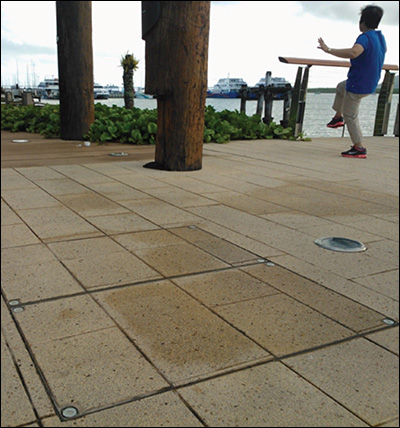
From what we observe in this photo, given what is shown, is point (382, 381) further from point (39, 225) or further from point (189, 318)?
point (39, 225)

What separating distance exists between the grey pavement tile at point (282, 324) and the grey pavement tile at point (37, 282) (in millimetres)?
1001

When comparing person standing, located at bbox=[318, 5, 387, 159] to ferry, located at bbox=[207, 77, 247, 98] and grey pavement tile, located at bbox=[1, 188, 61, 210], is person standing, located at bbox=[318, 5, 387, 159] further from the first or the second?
grey pavement tile, located at bbox=[1, 188, 61, 210]

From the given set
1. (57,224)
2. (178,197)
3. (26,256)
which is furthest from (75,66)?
(26,256)

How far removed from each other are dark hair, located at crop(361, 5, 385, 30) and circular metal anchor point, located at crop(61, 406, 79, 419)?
1.70 meters

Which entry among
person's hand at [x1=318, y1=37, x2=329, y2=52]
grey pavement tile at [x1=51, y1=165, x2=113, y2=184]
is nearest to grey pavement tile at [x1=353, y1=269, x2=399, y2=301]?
person's hand at [x1=318, y1=37, x2=329, y2=52]

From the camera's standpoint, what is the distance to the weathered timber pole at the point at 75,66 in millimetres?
11242

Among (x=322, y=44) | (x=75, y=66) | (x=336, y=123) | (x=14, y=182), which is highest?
(x=75, y=66)

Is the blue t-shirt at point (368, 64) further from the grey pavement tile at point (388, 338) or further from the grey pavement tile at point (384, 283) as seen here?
the grey pavement tile at point (384, 283)

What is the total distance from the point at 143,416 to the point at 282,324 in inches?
42.0

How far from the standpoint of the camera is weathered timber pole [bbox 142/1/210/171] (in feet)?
22.7

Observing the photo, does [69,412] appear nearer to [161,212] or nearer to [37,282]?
[37,282]

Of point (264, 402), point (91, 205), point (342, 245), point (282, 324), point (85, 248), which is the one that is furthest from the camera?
point (91, 205)

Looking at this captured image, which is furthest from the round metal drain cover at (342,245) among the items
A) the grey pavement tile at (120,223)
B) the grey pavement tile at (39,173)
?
the grey pavement tile at (39,173)

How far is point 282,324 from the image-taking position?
9.12ft
